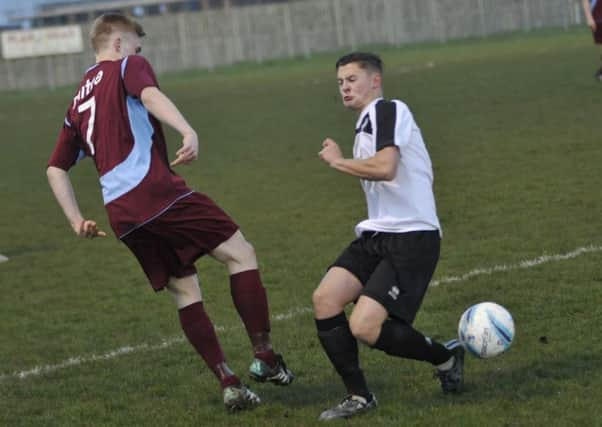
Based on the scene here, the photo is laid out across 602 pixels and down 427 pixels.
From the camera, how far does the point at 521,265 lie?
851cm

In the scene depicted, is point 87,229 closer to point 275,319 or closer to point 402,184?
point 402,184

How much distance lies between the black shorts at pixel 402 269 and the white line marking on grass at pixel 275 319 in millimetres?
2252

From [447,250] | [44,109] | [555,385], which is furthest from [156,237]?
[44,109]

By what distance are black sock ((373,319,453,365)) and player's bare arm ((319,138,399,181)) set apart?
69 cm

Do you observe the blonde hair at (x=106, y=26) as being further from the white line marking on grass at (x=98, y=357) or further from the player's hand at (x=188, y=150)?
the white line marking on grass at (x=98, y=357)

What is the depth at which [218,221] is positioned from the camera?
229 inches

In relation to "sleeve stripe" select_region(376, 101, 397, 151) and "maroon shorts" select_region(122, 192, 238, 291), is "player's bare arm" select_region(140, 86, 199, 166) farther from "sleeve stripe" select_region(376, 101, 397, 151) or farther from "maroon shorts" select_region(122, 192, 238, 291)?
"sleeve stripe" select_region(376, 101, 397, 151)

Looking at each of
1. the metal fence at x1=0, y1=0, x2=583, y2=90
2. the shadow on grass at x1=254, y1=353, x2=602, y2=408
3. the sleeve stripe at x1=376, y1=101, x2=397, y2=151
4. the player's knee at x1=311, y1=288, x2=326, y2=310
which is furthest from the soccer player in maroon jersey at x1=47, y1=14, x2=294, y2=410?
the metal fence at x1=0, y1=0, x2=583, y2=90

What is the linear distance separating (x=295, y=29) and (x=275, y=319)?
44977 mm

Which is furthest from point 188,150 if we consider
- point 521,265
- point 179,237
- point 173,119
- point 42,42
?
point 42,42

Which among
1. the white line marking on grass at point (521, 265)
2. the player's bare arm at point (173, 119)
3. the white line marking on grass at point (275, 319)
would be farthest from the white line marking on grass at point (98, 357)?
the player's bare arm at point (173, 119)

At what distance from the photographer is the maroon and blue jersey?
5645mm

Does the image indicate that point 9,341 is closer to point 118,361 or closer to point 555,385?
point 118,361

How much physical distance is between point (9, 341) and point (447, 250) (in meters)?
3.49
